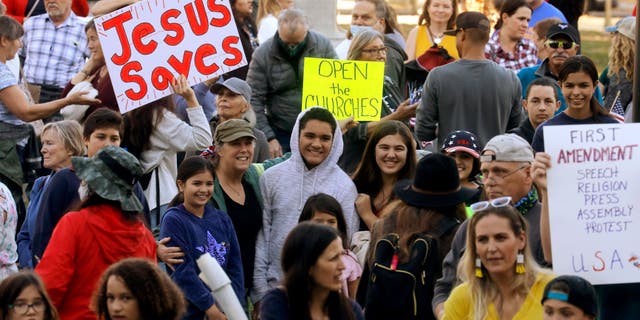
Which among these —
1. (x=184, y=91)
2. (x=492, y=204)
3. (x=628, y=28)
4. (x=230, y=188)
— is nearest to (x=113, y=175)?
(x=492, y=204)

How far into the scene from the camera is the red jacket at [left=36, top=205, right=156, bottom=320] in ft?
26.1

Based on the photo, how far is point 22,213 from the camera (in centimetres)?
1258

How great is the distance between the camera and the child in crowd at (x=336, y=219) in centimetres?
954

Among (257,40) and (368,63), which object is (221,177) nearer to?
(368,63)

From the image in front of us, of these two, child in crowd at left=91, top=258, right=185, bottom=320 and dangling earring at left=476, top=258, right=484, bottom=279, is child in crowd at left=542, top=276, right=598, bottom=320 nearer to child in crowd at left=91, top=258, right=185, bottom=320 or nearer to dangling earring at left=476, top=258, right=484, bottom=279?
dangling earring at left=476, top=258, right=484, bottom=279

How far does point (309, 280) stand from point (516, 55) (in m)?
7.95

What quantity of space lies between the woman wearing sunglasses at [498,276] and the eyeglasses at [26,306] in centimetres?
194

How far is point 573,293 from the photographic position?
289 inches

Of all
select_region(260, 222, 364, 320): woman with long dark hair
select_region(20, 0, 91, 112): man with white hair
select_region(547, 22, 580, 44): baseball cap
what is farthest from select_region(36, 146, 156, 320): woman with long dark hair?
select_region(20, 0, 91, 112): man with white hair

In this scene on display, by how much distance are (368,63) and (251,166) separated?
2.03 metres

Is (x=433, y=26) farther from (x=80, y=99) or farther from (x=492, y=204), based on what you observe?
(x=492, y=204)

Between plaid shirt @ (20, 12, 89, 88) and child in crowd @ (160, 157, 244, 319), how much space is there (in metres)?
5.38

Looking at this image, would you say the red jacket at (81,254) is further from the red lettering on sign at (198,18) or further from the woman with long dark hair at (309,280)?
the red lettering on sign at (198,18)

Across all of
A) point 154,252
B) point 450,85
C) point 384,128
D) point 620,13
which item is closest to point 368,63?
point 450,85
